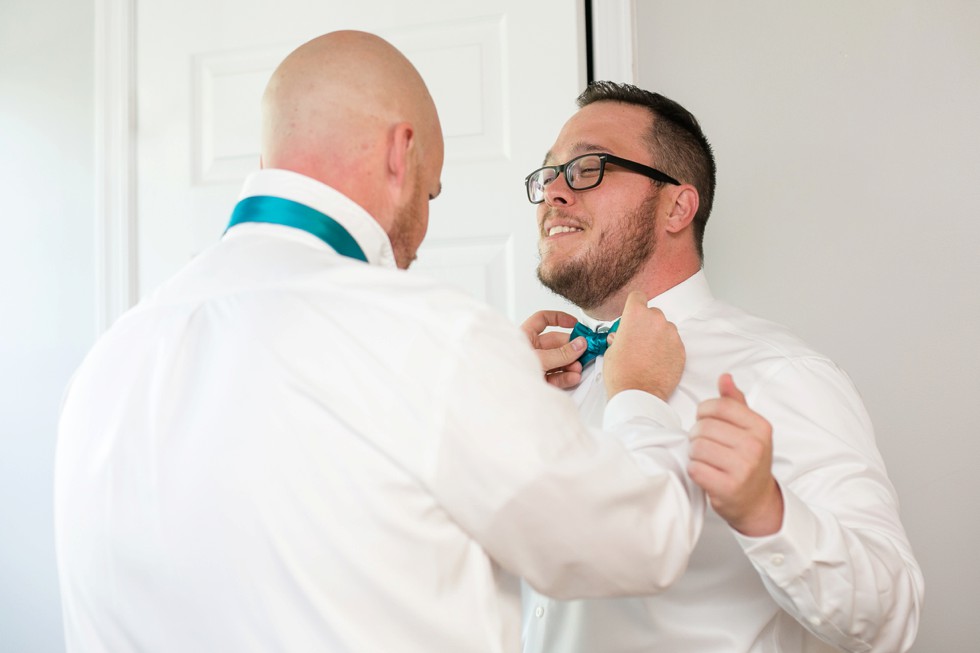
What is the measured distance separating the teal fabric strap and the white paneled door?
1.05m

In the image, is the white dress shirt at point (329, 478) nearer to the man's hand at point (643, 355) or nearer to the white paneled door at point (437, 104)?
the man's hand at point (643, 355)

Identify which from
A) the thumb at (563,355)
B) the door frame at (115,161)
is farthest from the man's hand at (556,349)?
the door frame at (115,161)


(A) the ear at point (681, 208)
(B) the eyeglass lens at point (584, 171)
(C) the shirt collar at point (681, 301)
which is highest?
(B) the eyeglass lens at point (584, 171)

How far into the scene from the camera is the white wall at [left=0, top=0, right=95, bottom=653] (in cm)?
247

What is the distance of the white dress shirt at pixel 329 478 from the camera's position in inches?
35.4

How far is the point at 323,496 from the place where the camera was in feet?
2.95

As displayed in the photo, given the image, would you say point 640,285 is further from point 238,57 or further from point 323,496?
point 238,57

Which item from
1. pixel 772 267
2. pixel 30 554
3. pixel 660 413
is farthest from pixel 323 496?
pixel 30 554

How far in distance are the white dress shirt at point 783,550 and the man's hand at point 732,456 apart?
60mm

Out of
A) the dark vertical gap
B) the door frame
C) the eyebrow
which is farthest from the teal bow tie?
the door frame

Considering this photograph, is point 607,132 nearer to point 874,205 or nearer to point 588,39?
point 588,39

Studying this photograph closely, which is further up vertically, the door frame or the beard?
the door frame

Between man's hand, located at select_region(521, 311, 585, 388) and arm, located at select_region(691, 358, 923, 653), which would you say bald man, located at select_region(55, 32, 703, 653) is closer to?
arm, located at select_region(691, 358, 923, 653)

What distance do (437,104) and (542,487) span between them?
141cm
